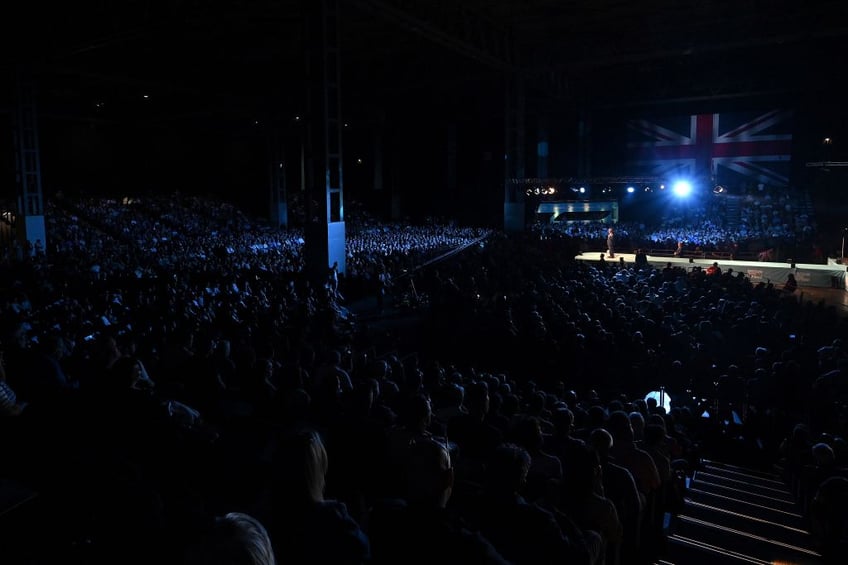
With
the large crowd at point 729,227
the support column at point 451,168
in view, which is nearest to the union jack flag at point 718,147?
the large crowd at point 729,227

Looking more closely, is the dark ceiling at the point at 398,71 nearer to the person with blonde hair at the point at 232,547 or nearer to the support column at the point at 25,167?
the support column at the point at 25,167

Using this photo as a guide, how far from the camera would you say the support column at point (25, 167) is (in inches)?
974

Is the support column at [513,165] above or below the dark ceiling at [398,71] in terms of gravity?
below

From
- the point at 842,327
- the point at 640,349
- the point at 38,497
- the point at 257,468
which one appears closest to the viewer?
the point at 38,497

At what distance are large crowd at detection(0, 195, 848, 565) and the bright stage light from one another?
21.1 metres

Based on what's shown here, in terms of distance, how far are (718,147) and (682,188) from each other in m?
3.88

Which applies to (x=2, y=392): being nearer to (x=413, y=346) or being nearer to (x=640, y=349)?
(x=640, y=349)

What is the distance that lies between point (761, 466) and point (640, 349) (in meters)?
2.79

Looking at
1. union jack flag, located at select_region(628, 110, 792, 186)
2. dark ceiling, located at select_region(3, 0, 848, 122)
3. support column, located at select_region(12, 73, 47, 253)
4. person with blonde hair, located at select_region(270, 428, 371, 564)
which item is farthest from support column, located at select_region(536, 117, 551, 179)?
person with blonde hair, located at select_region(270, 428, 371, 564)

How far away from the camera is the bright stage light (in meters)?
36.2

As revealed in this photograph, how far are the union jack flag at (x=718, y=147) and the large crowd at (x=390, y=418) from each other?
24.1 m

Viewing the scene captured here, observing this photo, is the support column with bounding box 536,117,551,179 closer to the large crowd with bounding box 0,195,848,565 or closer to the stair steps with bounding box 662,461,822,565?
the large crowd with bounding box 0,195,848,565

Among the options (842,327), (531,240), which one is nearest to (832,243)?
(531,240)

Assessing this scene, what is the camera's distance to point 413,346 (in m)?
14.1
